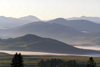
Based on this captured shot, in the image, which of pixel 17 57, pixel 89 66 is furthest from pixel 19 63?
pixel 89 66

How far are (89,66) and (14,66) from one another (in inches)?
684

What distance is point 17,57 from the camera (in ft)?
230

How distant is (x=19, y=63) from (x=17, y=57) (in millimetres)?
1403

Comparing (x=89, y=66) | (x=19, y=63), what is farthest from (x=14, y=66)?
(x=89, y=66)

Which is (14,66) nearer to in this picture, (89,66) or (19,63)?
(19,63)

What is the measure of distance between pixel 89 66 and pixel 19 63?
639 inches

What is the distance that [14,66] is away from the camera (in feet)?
226

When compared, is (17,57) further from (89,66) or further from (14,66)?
(89,66)

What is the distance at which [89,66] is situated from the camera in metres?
72.9

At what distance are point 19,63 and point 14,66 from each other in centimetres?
152

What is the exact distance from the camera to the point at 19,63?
6988 centimetres

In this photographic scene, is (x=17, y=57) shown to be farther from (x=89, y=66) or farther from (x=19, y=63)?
(x=89, y=66)
